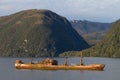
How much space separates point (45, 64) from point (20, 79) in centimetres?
6286

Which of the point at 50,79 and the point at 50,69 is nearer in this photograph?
the point at 50,79

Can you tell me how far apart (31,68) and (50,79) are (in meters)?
68.6

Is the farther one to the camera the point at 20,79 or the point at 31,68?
the point at 31,68

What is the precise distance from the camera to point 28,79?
127812mm

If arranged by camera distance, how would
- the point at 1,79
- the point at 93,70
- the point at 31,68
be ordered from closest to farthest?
the point at 1,79 → the point at 93,70 → the point at 31,68

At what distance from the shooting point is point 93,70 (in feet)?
592

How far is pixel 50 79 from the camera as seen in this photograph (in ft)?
417

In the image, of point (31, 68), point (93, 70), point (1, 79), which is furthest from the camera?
point (31, 68)

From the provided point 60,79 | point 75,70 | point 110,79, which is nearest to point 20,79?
point 60,79

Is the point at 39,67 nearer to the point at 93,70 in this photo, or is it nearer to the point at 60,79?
the point at 93,70

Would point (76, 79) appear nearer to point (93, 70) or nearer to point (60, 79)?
point (60, 79)

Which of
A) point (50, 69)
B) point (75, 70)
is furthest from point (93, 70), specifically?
point (50, 69)

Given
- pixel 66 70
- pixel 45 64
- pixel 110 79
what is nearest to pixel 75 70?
pixel 66 70

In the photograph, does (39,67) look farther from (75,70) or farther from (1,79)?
(1,79)
